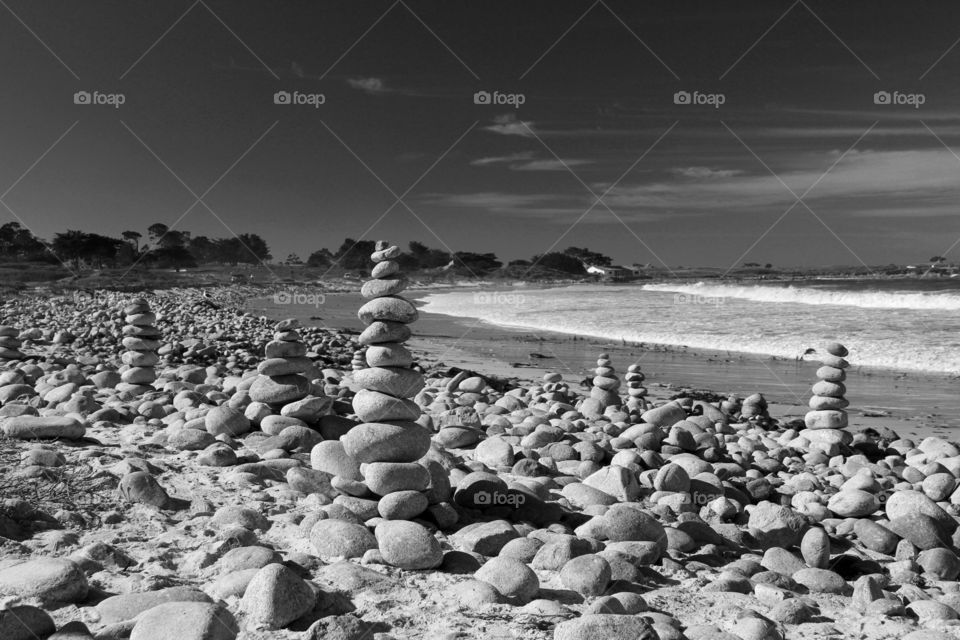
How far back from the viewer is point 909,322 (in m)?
26.1

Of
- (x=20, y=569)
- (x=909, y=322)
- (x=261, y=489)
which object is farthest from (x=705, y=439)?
Result: (x=909, y=322)

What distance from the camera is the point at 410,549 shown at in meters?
5.14

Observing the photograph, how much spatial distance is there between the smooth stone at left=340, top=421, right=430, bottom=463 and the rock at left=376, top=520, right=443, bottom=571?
1.13 metres

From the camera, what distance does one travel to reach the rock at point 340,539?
5.28 metres

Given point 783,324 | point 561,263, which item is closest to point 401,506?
point 783,324

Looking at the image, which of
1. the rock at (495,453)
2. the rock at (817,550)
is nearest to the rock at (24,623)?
the rock at (495,453)

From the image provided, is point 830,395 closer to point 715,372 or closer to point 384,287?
point 715,372

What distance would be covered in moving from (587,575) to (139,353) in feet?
29.4

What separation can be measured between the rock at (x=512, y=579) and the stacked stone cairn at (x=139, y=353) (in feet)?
25.6

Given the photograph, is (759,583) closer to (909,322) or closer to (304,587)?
(304,587)

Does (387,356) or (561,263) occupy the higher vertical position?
(561,263)

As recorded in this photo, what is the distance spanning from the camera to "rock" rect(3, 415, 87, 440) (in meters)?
7.26

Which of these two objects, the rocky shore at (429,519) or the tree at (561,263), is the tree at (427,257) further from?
the rocky shore at (429,519)

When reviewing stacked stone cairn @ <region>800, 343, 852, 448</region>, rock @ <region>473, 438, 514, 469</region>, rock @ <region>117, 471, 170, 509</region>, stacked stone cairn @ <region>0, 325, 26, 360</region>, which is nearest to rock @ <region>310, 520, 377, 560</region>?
rock @ <region>117, 471, 170, 509</region>
